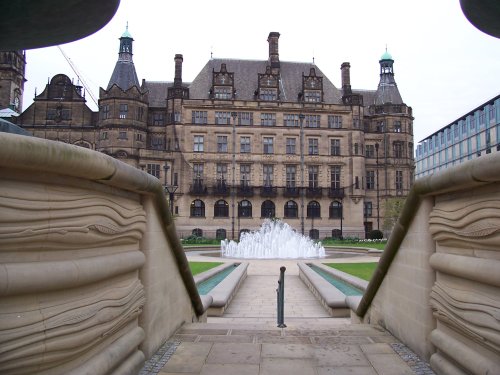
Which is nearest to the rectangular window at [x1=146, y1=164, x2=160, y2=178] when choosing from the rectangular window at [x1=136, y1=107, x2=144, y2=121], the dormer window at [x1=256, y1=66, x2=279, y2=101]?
the rectangular window at [x1=136, y1=107, x2=144, y2=121]

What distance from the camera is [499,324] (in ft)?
11.1

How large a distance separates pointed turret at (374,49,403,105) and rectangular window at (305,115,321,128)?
1083 centimetres

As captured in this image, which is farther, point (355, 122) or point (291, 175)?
point (355, 122)

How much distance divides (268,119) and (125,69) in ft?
65.1

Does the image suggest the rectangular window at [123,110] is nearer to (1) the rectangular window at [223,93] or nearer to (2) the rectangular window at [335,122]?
(1) the rectangular window at [223,93]

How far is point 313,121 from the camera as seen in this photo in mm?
60062

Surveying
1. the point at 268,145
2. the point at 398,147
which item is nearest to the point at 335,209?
the point at 268,145

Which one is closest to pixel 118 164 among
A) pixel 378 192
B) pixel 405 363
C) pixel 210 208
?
pixel 405 363

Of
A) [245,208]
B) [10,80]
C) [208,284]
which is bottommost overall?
[208,284]

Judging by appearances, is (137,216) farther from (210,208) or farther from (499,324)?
(210,208)

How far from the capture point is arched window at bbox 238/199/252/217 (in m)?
58.0

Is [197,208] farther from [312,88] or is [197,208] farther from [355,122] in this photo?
[355,122]

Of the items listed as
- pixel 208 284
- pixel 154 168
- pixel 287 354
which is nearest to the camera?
pixel 287 354

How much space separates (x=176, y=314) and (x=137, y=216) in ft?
7.83
